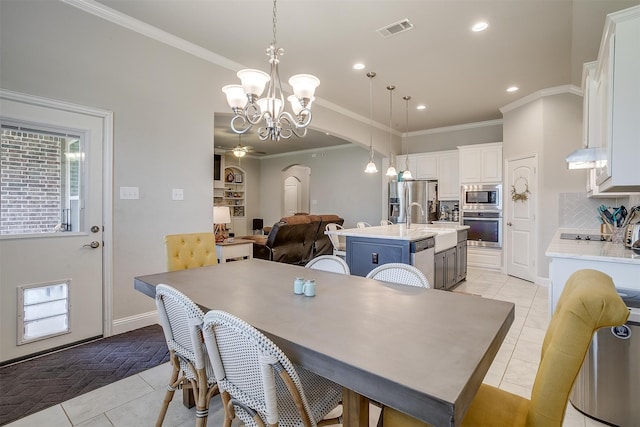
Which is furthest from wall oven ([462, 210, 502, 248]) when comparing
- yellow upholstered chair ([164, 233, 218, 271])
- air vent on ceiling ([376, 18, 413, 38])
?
yellow upholstered chair ([164, 233, 218, 271])

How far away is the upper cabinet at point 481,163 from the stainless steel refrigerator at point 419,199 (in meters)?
0.72

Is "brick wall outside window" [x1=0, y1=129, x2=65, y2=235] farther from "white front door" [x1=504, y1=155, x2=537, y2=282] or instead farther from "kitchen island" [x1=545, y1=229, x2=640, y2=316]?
"white front door" [x1=504, y1=155, x2=537, y2=282]

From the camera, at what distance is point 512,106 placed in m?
5.36

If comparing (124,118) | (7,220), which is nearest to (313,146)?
(124,118)

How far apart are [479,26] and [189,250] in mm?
3512

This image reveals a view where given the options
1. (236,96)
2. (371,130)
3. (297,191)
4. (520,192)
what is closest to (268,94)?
(236,96)

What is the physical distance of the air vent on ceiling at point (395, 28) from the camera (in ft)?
9.98

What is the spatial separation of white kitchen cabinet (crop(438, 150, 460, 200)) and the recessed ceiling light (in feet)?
11.8

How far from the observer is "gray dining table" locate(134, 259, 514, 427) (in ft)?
2.76

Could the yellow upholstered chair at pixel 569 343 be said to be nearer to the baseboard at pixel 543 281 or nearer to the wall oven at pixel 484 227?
the baseboard at pixel 543 281

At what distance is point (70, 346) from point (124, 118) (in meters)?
2.13

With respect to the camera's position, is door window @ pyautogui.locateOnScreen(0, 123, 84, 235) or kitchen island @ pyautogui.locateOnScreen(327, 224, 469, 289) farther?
kitchen island @ pyautogui.locateOnScreen(327, 224, 469, 289)

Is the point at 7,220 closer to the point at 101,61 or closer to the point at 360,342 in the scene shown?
the point at 101,61

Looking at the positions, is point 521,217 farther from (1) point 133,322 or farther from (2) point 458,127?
(1) point 133,322
